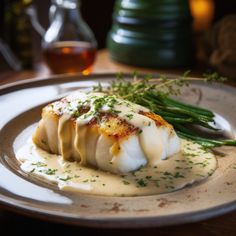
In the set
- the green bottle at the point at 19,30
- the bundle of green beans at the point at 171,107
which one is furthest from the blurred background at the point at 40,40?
the bundle of green beans at the point at 171,107

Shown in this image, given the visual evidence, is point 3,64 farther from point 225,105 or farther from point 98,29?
point 225,105

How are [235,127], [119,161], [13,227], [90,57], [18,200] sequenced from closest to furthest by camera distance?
[18,200], [13,227], [119,161], [235,127], [90,57]

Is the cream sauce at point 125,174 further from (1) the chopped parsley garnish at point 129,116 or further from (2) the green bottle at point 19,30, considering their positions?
(2) the green bottle at point 19,30

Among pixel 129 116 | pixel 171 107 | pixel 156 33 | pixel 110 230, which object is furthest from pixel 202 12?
pixel 110 230

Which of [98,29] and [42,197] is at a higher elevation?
[42,197]

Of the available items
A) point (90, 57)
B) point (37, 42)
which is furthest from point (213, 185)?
point (37, 42)

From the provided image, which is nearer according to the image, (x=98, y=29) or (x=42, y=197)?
(x=42, y=197)

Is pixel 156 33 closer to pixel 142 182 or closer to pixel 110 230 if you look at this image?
pixel 142 182
